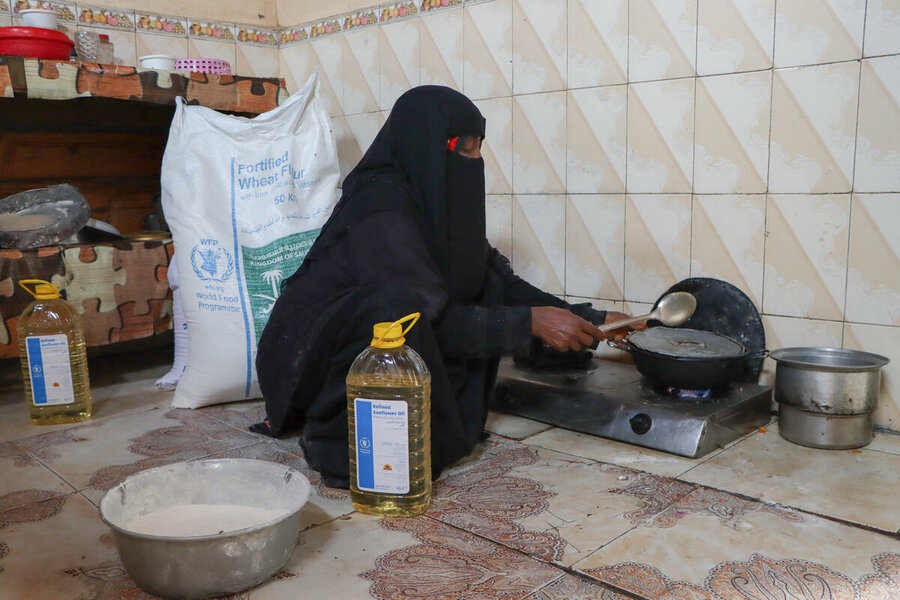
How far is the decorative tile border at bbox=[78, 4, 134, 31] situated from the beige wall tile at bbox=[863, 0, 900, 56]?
2.31 meters

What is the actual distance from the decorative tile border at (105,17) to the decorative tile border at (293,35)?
23.6 inches

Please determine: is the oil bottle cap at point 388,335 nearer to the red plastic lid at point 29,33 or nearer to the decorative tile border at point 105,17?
the red plastic lid at point 29,33

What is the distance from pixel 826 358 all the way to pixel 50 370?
193 centimetres

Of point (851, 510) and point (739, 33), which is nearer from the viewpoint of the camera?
point (851, 510)

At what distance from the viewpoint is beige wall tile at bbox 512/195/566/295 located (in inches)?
88.9

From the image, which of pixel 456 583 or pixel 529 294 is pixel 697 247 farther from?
pixel 456 583

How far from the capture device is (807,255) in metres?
1.84

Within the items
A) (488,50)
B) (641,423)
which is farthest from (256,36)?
(641,423)

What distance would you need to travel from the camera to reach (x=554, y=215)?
2.26m

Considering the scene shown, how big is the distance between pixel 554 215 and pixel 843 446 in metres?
0.99

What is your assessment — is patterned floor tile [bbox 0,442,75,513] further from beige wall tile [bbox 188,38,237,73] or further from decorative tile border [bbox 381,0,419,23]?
decorative tile border [bbox 381,0,419,23]

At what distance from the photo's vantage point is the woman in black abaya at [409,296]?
4.82 feet

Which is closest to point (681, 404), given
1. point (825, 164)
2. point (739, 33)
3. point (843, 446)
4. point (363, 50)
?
point (843, 446)

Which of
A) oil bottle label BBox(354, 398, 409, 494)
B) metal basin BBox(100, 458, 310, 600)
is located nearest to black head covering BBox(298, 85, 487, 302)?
oil bottle label BBox(354, 398, 409, 494)
